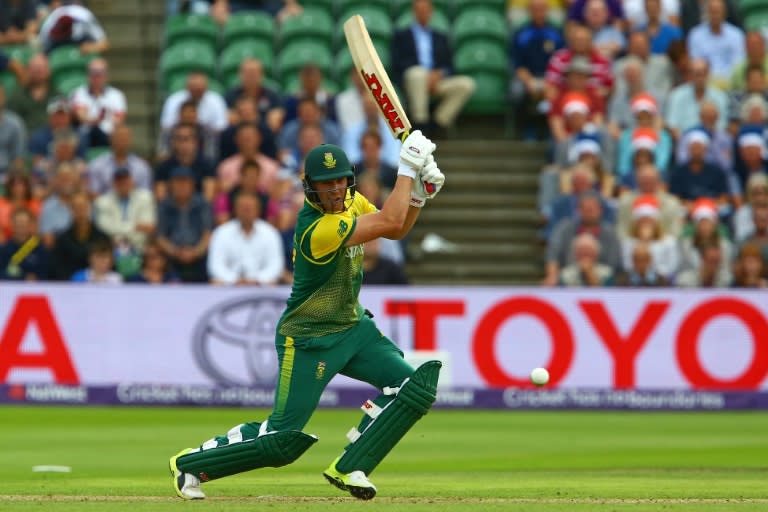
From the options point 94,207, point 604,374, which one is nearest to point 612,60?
point 604,374

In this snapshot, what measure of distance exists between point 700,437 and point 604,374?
198cm

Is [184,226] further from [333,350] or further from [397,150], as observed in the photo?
[333,350]

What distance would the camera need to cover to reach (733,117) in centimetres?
1828

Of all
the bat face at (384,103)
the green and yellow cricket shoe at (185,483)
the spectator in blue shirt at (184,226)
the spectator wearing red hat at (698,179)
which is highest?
the bat face at (384,103)

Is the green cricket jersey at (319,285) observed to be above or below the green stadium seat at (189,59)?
below

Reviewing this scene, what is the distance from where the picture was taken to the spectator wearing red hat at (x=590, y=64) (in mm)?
18062

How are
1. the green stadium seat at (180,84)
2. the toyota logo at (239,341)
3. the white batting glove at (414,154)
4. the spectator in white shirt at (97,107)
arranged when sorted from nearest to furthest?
the white batting glove at (414,154) → the toyota logo at (239,341) → the spectator in white shirt at (97,107) → the green stadium seat at (180,84)

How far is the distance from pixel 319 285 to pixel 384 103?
3.72 feet

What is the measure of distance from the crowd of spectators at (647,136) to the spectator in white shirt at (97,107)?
474 cm

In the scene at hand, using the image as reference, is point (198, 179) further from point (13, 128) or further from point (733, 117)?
point (733, 117)

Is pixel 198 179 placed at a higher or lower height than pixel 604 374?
higher

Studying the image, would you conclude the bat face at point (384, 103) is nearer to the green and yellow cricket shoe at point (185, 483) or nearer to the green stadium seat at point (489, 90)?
the green and yellow cricket shoe at point (185, 483)

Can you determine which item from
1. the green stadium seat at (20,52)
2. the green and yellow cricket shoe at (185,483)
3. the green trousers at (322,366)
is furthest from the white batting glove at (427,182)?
the green stadium seat at (20,52)

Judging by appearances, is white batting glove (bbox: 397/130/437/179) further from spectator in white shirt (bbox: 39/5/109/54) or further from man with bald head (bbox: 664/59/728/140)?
spectator in white shirt (bbox: 39/5/109/54)
